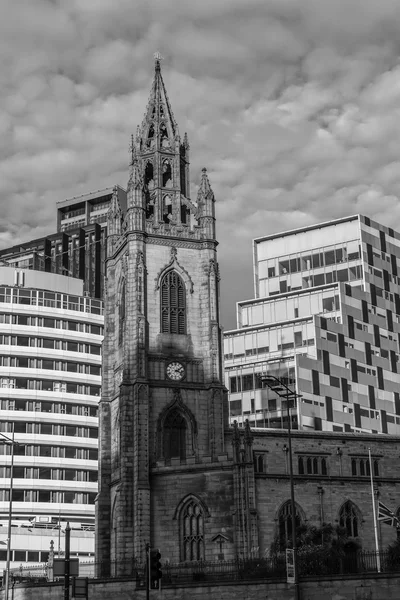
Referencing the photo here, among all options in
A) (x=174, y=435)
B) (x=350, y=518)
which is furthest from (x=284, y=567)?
(x=174, y=435)

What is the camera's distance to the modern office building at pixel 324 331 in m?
112

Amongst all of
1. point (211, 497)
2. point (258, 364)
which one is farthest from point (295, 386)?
point (211, 497)

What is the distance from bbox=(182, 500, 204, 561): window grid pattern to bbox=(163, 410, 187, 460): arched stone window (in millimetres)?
5987

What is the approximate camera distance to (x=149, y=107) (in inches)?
3615

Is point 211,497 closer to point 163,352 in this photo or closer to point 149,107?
point 163,352

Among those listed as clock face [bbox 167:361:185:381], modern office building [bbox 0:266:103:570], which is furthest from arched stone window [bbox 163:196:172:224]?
modern office building [bbox 0:266:103:570]

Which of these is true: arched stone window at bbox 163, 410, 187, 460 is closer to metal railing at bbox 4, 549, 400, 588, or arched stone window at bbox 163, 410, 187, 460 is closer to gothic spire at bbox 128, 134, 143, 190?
metal railing at bbox 4, 549, 400, 588

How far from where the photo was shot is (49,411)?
11600 cm

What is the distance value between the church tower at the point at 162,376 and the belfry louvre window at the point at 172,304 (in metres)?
0.08

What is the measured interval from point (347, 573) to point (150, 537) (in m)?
20.8

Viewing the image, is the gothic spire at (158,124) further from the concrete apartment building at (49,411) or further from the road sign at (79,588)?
the road sign at (79,588)

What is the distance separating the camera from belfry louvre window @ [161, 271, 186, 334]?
8094 centimetres

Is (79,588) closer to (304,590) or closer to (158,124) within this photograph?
(304,590)

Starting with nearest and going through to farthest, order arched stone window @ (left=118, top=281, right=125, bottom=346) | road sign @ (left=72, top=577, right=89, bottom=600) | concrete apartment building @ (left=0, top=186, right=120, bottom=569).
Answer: road sign @ (left=72, top=577, right=89, bottom=600)
arched stone window @ (left=118, top=281, right=125, bottom=346)
concrete apartment building @ (left=0, top=186, right=120, bottom=569)
